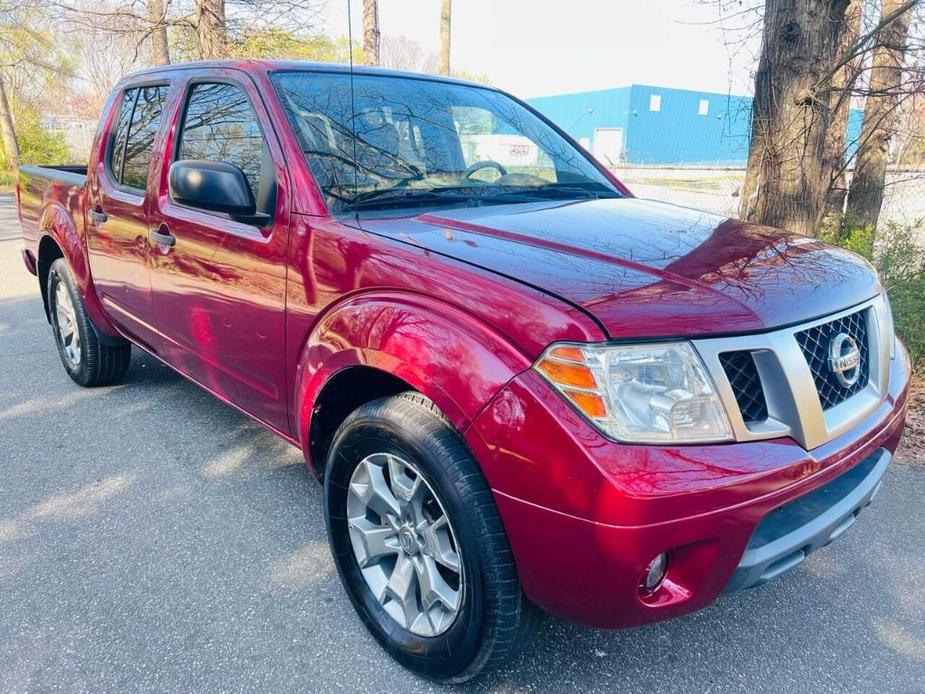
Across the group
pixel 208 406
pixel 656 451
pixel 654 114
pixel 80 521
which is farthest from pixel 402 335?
pixel 654 114

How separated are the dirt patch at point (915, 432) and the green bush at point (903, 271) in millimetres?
215

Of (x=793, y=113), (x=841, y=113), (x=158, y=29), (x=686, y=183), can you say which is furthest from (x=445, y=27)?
(x=793, y=113)

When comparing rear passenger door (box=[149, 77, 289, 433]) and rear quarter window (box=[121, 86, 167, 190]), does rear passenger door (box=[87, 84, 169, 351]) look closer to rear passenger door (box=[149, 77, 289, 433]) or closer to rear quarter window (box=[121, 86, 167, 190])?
rear quarter window (box=[121, 86, 167, 190])

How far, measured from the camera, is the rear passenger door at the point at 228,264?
2447 millimetres

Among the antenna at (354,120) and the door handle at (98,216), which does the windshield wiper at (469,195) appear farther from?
the door handle at (98,216)

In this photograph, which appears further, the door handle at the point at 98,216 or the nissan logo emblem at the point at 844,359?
the door handle at the point at 98,216

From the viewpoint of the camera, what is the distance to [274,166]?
7.98 ft

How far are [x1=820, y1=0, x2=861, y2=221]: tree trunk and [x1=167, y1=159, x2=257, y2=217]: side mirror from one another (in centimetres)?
408

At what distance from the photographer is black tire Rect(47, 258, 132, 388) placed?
4.13 metres

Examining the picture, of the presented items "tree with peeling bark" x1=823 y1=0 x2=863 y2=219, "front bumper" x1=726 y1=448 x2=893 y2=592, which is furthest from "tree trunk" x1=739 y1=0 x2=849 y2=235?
"front bumper" x1=726 y1=448 x2=893 y2=592

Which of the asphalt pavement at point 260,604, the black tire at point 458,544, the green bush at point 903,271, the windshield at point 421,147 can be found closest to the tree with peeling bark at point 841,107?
the green bush at point 903,271

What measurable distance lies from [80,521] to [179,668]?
3.77 ft

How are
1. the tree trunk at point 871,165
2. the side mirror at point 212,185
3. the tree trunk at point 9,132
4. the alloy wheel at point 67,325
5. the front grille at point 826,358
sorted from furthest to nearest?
the tree trunk at point 9,132, the tree trunk at point 871,165, the alloy wheel at point 67,325, the side mirror at point 212,185, the front grille at point 826,358

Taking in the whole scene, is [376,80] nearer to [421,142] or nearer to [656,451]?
[421,142]
